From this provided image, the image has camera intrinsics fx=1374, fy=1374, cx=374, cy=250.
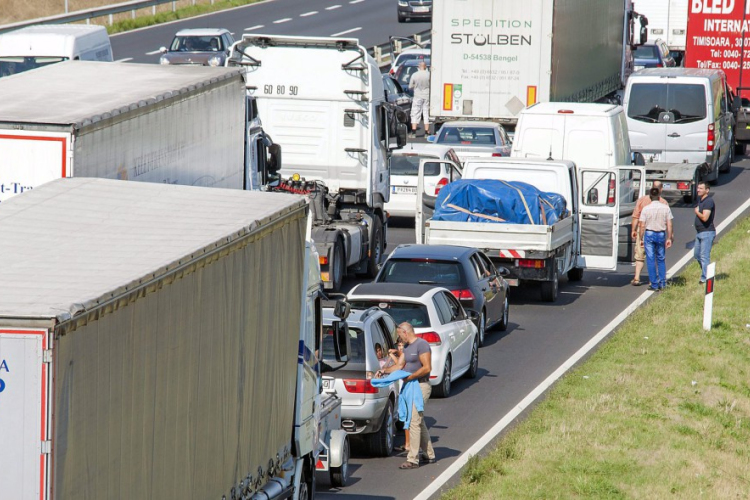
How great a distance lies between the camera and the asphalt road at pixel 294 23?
52656mm

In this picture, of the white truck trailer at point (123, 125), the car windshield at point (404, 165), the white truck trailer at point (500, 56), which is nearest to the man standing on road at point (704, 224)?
the car windshield at point (404, 165)

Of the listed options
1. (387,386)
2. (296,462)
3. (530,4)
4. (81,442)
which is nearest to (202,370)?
(81,442)

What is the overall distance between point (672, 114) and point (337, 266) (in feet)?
42.4

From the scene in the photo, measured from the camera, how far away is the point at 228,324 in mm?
8375

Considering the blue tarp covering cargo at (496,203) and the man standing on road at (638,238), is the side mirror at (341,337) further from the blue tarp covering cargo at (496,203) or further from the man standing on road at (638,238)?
the man standing on road at (638,238)

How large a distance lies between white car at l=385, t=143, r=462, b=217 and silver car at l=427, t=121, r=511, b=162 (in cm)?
218

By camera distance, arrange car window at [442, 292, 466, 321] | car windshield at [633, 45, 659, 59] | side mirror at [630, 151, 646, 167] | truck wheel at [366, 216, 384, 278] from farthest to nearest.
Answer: car windshield at [633, 45, 659, 59]
side mirror at [630, 151, 646, 167]
truck wheel at [366, 216, 384, 278]
car window at [442, 292, 466, 321]

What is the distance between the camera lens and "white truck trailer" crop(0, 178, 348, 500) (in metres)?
6.08

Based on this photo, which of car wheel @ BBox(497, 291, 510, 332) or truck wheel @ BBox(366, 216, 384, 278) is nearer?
car wheel @ BBox(497, 291, 510, 332)

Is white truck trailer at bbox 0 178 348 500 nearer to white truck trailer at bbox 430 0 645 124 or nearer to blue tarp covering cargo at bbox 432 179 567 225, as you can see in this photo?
blue tarp covering cargo at bbox 432 179 567 225

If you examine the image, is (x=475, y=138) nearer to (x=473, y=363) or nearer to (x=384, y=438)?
(x=473, y=363)

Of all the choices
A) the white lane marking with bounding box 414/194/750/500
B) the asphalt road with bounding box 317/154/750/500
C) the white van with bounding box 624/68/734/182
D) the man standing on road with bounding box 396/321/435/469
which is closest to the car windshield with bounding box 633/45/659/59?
the white van with bounding box 624/68/734/182

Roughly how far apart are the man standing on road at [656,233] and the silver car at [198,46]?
2397 centimetres

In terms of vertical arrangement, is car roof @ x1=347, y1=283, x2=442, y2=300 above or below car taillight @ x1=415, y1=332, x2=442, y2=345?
above
